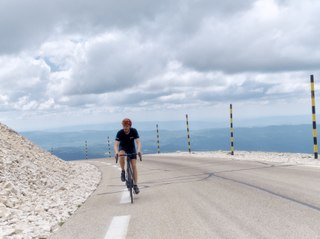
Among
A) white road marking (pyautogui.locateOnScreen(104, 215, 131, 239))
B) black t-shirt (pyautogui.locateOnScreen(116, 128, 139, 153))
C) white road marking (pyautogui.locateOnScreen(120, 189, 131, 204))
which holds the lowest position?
white road marking (pyautogui.locateOnScreen(120, 189, 131, 204))

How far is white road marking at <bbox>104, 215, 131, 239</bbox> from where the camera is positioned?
5520 mm

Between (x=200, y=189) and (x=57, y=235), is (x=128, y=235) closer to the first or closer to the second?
(x=57, y=235)

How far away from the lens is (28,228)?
6.57 meters

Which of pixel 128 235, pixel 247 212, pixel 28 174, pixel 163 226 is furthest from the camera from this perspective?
pixel 28 174

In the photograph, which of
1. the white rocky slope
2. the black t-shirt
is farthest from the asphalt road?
the black t-shirt

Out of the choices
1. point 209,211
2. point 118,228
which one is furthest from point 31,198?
point 209,211

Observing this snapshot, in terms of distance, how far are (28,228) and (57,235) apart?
820 mm

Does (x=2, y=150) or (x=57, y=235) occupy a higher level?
(x=2, y=150)

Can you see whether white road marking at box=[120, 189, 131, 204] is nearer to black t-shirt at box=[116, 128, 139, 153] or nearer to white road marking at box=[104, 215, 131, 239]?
black t-shirt at box=[116, 128, 139, 153]

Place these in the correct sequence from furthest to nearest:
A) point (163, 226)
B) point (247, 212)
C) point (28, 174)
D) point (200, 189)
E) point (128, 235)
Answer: point (28, 174) < point (200, 189) < point (247, 212) < point (163, 226) < point (128, 235)

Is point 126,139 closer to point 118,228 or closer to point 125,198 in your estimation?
point 125,198

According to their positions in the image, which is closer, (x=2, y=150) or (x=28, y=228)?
(x=28, y=228)

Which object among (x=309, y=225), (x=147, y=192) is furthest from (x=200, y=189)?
(x=309, y=225)

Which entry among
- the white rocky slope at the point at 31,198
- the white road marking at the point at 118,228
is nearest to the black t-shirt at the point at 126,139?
the white rocky slope at the point at 31,198
